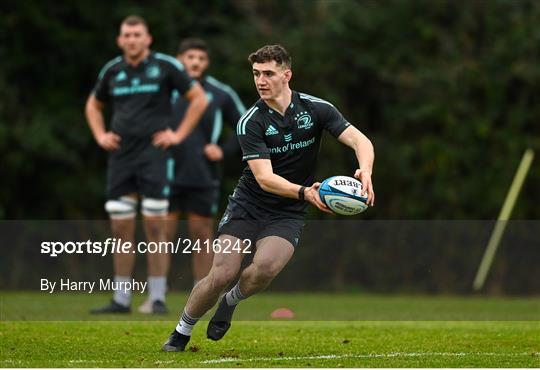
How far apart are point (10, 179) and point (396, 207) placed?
5476 mm

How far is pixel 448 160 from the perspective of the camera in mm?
16438

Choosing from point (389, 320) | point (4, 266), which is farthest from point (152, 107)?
point (4, 266)

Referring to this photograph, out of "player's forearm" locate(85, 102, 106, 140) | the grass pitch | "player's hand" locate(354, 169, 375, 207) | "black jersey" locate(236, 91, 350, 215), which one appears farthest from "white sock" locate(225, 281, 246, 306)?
"player's forearm" locate(85, 102, 106, 140)

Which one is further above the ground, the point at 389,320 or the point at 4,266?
the point at 389,320

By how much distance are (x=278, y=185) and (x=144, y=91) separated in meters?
3.74

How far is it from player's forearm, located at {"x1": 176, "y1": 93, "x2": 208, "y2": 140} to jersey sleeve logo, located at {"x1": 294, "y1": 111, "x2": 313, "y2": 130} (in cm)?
344

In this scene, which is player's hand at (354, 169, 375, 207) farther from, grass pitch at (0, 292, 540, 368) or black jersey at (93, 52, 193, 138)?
black jersey at (93, 52, 193, 138)

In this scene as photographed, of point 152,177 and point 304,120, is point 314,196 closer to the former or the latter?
point 304,120

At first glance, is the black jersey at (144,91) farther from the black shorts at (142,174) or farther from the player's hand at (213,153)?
the player's hand at (213,153)

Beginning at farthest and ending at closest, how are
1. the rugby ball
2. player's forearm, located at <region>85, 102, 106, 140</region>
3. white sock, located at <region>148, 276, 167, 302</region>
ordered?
player's forearm, located at <region>85, 102, 106, 140</region> < white sock, located at <region>148, 276, 167, 302</region> < the rugby ball

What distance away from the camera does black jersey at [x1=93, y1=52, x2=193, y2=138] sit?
10594 mm

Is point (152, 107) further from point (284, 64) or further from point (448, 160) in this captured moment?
point (448, 160)

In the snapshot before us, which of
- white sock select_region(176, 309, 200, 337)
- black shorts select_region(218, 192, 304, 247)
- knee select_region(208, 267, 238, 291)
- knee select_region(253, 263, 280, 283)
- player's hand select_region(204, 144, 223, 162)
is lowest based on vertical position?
white sock select_region(176, 309, 200, 337)

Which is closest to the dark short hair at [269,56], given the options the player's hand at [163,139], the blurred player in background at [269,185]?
the blurred player in background at [269,185]
